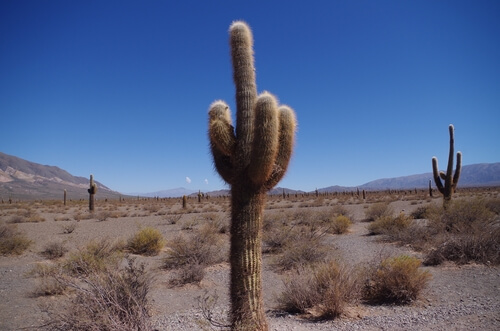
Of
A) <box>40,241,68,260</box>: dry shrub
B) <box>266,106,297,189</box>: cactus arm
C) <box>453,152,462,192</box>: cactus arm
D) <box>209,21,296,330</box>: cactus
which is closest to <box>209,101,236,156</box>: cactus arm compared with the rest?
<box>209,21,296,330</box>: cactus

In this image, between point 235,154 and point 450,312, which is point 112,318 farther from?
point 450,312

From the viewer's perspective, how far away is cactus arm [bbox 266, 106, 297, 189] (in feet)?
17.9

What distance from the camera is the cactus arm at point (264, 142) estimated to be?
504 centimetres

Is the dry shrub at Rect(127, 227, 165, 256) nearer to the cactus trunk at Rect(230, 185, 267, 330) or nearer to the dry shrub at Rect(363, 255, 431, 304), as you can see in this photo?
the dry shrub at Rect(363, 255, 431, 304)

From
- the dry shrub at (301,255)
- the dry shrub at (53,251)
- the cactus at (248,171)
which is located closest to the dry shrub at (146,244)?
the dry shrub at (53,251)

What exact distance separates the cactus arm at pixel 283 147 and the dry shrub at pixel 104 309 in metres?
2.89

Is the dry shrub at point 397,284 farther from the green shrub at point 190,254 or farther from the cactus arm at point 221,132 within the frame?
the green shrub at point 190,254

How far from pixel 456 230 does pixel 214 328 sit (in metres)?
10.1

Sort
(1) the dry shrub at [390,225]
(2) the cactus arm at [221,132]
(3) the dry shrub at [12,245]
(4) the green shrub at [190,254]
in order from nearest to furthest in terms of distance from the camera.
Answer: (2) the cactus arm at [221,132], (4) the green shrub at [190,254], (3) the dry shrub at [12,245], (1) the dry shrub at [390,225]

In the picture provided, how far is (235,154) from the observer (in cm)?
526

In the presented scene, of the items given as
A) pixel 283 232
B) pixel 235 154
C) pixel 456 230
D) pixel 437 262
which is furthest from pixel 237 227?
pixel 456 230

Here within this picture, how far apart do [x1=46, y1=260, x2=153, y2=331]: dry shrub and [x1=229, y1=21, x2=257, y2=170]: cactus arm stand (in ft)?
9.43

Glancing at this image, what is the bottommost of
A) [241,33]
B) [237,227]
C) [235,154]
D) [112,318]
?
[112,318]

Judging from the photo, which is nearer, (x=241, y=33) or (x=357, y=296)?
(x=241, y=33)
